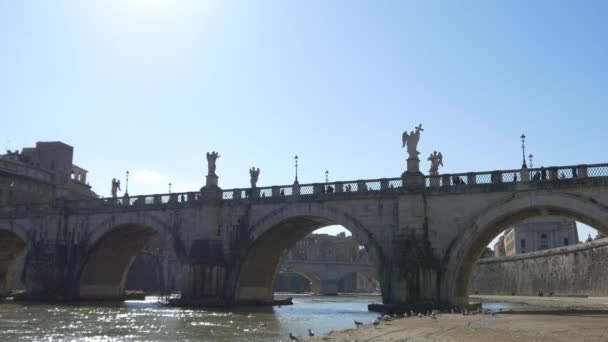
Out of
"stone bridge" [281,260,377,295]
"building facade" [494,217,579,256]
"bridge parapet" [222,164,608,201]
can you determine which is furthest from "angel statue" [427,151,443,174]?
"building facade" [494,217,579,256]

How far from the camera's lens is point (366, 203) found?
1534 inches

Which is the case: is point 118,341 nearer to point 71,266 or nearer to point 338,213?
point 338,213

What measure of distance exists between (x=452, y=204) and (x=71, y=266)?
3277 cm

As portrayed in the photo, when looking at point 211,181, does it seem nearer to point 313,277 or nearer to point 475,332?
point 475,332

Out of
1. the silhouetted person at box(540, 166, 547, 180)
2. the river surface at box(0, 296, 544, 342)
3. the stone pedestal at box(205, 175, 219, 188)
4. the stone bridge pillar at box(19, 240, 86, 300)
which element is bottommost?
the river surface at box(0, 296, 544, 342)

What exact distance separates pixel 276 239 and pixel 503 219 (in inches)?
664

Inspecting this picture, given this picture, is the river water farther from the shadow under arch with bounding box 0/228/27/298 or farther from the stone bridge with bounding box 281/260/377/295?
the stone bridge with bounding box 281/260/377/295

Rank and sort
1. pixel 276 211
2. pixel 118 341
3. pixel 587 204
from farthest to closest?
pixel 276 211
pixel 587 204
pixel 118 341

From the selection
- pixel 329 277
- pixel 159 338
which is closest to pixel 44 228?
pixel 159 338

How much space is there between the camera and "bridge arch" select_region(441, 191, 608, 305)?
32875 mm

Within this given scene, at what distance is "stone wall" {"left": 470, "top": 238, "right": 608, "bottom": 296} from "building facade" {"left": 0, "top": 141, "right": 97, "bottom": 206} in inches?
2019

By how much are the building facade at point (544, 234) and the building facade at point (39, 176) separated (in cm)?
7657

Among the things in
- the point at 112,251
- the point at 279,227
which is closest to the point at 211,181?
the point at 279,227

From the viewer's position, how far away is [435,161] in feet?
135
